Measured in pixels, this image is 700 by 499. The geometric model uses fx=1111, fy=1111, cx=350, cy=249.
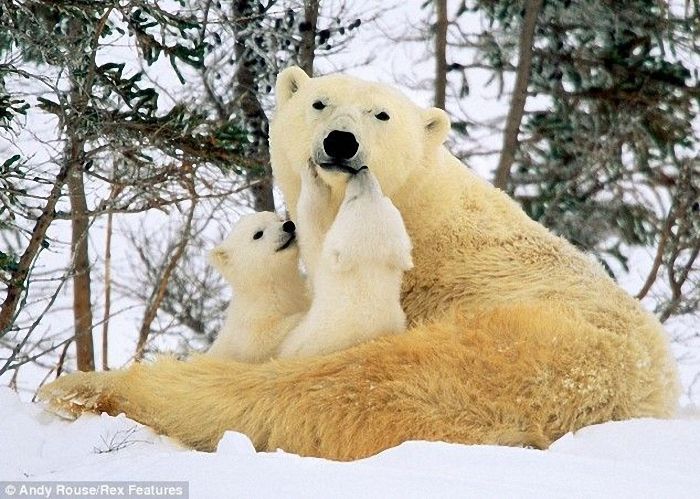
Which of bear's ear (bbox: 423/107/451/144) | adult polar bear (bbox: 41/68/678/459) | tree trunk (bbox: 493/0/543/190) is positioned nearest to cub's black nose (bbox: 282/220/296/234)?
adult polar bear (bbox: 41/68/678/459)

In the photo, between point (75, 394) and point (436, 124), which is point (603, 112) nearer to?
point (436, 124)

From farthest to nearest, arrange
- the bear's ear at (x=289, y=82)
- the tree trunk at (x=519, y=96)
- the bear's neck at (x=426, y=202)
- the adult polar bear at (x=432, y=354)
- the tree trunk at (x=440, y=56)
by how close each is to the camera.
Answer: the tree trunk at (x=440, y=56)
the tree trunk at (x=519, y=96)
the bear's ear at (x=289, y=82)
the bear's neck at (x=426, y=202)
the adult polar bear at (x=432, y=354)

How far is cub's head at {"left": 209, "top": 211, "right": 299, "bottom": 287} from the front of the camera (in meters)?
5.11

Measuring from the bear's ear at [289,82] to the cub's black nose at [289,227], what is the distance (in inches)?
22.1

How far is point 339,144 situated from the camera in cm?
466

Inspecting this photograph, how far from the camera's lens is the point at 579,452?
3.73 meters

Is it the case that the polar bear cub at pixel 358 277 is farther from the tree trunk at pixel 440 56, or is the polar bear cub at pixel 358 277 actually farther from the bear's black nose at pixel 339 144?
the tree trunk at pixel 440 56

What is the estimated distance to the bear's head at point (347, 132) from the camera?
4.70m

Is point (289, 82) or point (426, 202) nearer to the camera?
point (426, 202)

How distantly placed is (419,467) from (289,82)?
257 centimetres

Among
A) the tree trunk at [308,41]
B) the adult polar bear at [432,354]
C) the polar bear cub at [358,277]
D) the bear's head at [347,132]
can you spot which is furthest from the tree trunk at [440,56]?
the polar bear cub at [358,277]

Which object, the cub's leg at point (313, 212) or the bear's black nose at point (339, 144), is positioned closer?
the bear's black nose at point (339, 144)

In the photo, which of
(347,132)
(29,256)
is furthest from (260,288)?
(29,256)

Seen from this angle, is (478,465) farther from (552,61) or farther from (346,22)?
(552,61)
